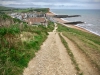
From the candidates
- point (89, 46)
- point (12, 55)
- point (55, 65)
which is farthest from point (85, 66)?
point (89, 46)

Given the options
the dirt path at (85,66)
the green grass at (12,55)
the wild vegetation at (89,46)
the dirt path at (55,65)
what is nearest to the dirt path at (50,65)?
the dirt path at (55,65)

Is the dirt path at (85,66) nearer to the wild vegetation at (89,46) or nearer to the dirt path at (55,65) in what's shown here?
the dirt path at (55,65)

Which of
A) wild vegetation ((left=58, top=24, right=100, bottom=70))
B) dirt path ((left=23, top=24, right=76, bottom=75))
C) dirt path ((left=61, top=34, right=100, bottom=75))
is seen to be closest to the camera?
dirt path ((left=23, top=24, right=76, bottom=75))

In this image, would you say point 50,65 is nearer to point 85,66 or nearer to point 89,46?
point 85,66

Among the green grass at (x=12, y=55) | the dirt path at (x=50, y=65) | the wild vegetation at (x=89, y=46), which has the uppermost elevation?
the green grass at (x=12, y=55)

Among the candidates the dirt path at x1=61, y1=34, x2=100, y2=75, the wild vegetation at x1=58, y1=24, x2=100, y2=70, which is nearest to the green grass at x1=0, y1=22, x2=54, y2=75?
the dirt path at x1=61, y1=34, x2=100, y2=75

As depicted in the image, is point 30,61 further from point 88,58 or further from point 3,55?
point 88,58

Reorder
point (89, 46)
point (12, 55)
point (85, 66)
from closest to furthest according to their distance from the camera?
1. point (12, 55)
2. point (85, 66)
3. point (89, 46)

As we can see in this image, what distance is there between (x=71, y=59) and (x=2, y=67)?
569 cm

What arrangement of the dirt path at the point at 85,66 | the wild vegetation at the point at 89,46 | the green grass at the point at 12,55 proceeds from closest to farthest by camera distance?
1. the green grass at the point at 12,55
2. the dirt path at the point at 85,66
3. the wild vegetation at the point at 89,46

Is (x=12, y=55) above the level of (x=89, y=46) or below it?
above

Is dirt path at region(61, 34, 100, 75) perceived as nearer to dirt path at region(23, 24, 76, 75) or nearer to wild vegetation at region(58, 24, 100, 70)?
wild vegetation at region(58, 24, 100, 70)

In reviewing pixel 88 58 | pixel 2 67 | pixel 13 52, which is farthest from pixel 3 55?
pixel 88 58

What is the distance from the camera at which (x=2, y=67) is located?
29.4ft
